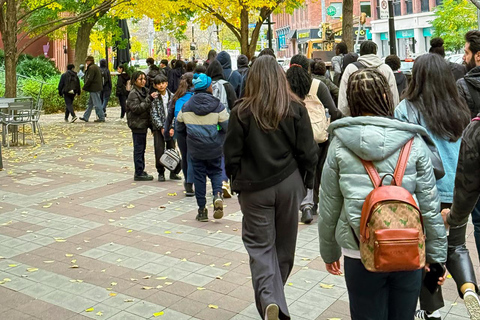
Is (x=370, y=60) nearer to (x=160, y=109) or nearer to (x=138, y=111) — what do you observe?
(x=160, y=109)

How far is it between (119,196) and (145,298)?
4.46 metres

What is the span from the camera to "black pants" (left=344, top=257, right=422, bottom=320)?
325cm

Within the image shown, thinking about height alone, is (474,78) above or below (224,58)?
below

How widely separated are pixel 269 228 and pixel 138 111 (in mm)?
6068

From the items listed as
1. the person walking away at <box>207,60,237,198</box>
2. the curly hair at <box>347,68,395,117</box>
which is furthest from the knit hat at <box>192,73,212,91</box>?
the curly hair at <box>347,68,395,117</box>

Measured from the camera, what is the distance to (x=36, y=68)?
2945 centimetres

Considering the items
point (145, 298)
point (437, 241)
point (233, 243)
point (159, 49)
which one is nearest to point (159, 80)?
point (233, 243)

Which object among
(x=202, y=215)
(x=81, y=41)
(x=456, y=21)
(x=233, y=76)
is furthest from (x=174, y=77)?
(x=456, y=21)

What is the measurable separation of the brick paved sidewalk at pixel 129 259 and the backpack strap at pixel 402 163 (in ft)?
6.70

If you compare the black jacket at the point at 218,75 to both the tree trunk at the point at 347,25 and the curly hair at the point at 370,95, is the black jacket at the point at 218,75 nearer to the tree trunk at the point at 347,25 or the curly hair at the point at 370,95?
the curly hair at the point at 370,95

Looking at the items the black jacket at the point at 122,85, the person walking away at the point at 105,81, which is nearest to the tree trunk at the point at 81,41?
the person walking away at the point at 105,81

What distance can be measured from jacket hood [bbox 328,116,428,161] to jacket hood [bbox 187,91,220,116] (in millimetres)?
4518

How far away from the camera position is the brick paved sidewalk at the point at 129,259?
528 cm

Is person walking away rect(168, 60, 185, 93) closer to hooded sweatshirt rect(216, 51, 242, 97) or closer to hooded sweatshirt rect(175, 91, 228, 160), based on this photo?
hooded sweatshirt rect(216, 51, 242, 97)
